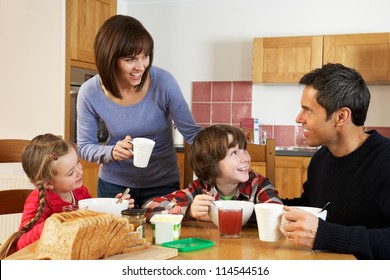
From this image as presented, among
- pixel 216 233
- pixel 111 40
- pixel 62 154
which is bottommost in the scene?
pixel 216 233

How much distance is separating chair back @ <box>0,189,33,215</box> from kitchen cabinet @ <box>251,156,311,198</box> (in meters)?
2.37

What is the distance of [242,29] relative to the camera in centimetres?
504

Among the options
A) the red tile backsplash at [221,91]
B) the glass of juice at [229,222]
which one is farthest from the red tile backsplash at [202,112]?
the glass of juice at [229,222]

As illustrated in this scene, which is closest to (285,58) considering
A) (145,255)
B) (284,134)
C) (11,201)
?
(284,134)

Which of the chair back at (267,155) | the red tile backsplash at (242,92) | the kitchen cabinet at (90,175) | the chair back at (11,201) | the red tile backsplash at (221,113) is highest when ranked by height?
the red tile backsplash at (242,92)

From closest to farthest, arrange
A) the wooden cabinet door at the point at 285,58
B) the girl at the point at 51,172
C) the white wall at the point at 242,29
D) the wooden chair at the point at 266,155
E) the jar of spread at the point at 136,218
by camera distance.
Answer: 1. the jar of spread at the point at 136,218
2. the girl at the point at 51,172
3. the wooden chair at the point at 266,155
4. the wooden cabinet door at the point at 285,58
5. the white wall at the point at 242,29

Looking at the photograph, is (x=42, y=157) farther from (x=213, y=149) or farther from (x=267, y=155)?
(x=267, y=155)

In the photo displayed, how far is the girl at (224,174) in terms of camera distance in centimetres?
186

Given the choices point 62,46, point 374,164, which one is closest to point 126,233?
point 374,164

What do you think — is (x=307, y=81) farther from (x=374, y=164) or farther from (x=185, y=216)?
(x=185, y=216)

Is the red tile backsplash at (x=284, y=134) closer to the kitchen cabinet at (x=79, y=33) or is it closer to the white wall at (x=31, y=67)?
the kitchen cabinet at (x=79, y=33)

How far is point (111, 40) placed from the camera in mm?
1931

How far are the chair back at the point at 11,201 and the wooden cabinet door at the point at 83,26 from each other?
7.30ft
